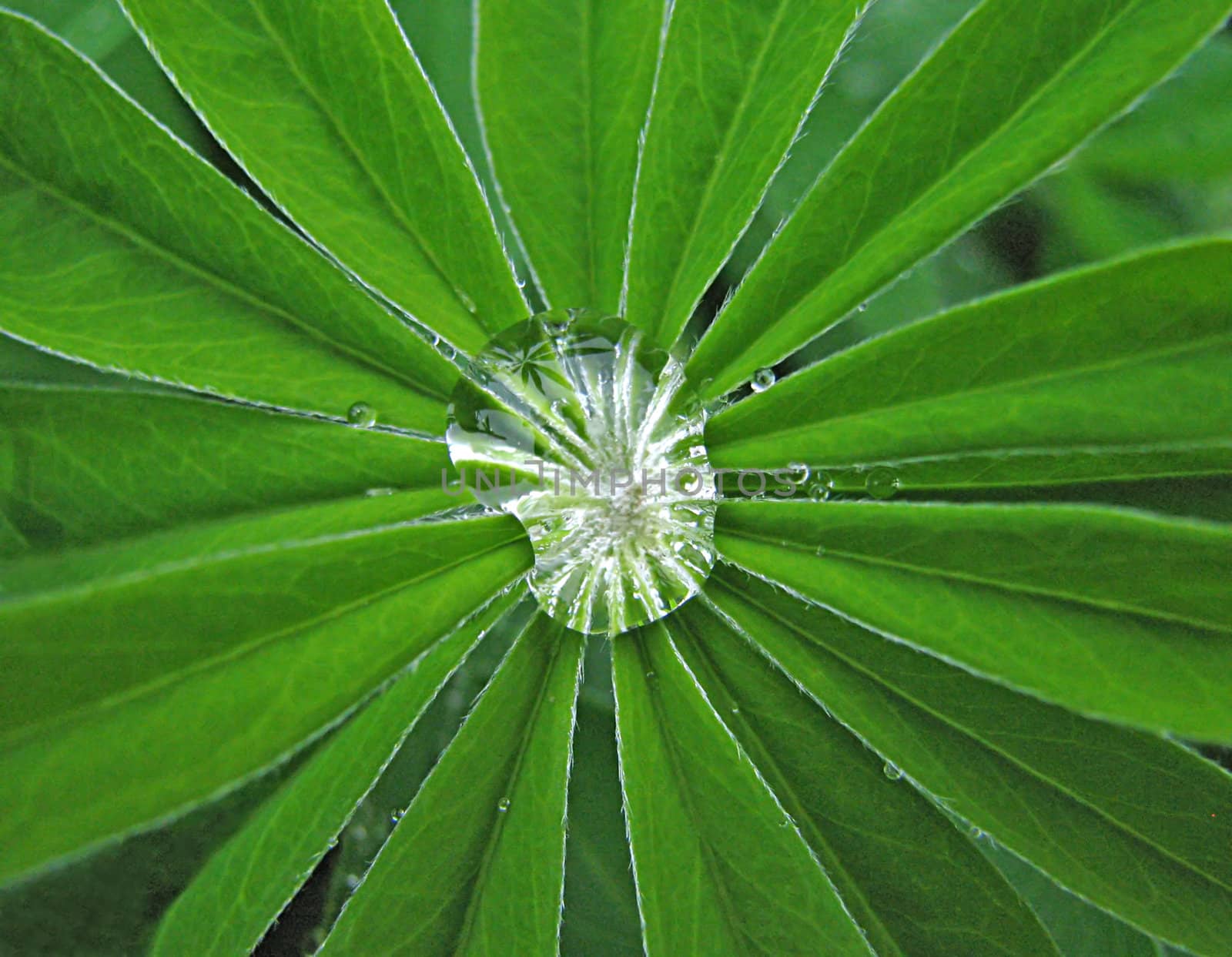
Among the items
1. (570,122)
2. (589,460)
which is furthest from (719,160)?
(589,460)

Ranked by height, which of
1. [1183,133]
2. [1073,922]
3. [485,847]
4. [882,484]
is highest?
[1183,133]

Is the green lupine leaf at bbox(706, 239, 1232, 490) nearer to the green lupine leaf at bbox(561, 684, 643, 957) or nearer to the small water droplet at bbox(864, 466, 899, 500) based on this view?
the small water droplet at bbox(864, 466, 899, 500)

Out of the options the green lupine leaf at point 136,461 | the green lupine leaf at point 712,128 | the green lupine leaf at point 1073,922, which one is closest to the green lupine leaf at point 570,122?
the green lupine leaf at point 712,128

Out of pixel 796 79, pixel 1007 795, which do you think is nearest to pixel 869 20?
pixel 796 79

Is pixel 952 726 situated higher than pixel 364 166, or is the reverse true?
pixel 364 166

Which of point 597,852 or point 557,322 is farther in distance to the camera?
point 597,852

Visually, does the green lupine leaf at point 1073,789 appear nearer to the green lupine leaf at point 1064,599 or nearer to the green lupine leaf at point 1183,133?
the green lupine leaf at point 1064,599

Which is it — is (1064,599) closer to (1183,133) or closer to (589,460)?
(589,460)
